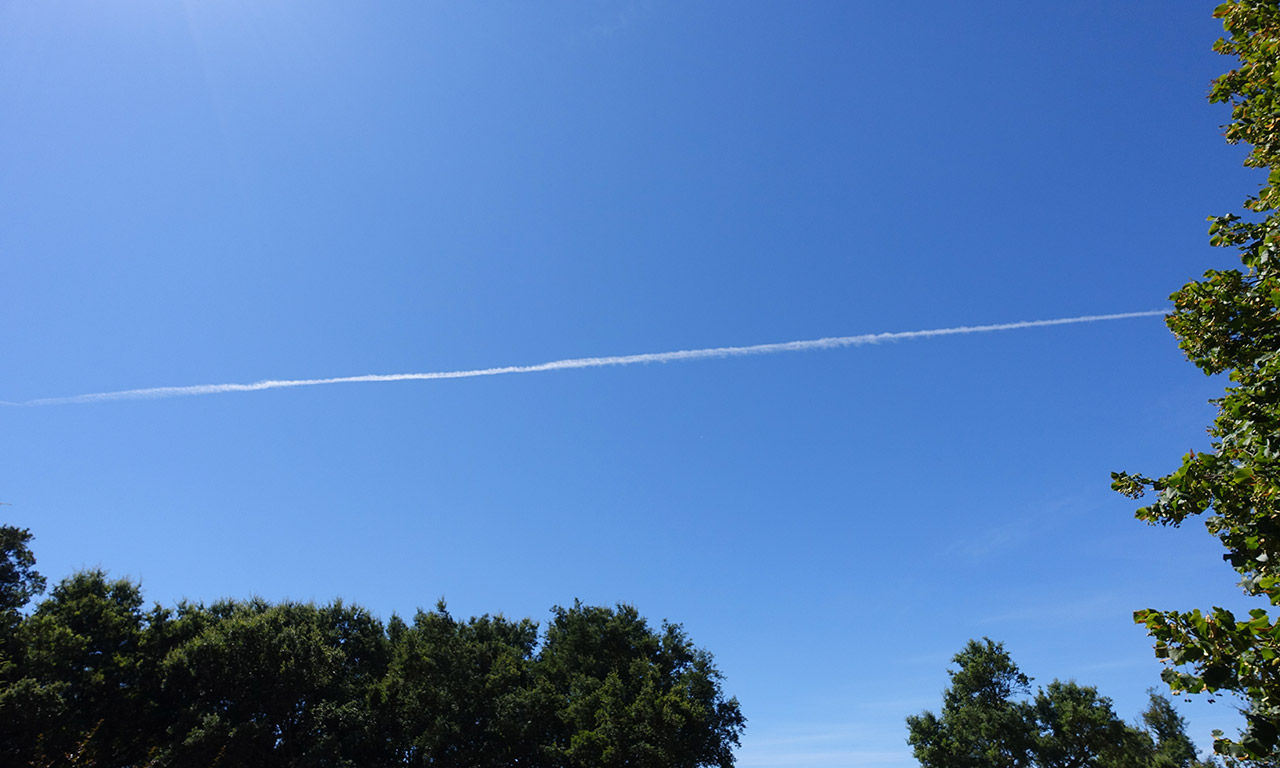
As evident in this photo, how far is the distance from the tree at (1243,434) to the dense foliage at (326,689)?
3333 cm

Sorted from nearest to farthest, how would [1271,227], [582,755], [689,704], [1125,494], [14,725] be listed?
1. [1271,227]
2. [1125,494]
3. [14,725]
4. [582,755]
5. [689,704]

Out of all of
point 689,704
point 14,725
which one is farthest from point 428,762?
point 14,725

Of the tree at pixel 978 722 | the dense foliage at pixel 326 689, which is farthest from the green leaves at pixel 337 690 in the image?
the tree at pixel 978 722

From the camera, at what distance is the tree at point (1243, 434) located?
5.81 metres

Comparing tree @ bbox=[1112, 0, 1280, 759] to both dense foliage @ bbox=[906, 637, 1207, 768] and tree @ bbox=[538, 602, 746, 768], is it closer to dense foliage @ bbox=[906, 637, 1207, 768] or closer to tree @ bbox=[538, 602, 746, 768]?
tree @ bbox=[538, 602, 746, 768]

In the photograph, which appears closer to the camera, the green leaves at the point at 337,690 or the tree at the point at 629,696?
the green leaves at the point at 337,690

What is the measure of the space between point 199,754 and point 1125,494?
3928 centimetres

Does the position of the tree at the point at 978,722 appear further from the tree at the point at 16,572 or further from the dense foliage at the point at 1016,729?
the tree at the point at 16,572

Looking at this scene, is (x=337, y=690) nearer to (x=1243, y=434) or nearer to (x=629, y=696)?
(x=629, y=696)

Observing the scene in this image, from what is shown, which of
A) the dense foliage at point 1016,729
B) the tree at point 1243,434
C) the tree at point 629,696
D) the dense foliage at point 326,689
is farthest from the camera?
the dense foliage at point 1016,729

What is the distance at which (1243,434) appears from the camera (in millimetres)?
7770

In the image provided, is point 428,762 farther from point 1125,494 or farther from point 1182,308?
point 1182,308

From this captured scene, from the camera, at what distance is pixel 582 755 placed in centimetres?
3500

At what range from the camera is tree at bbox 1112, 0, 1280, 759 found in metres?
5.81
